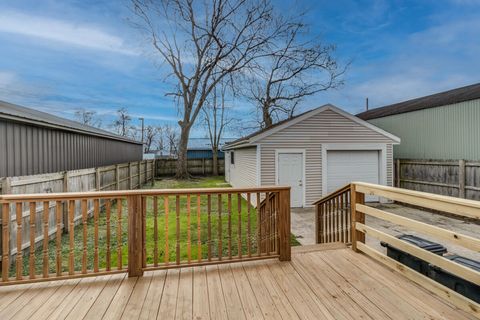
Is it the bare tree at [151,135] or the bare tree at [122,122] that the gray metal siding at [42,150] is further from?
the bare tree at [151,135]

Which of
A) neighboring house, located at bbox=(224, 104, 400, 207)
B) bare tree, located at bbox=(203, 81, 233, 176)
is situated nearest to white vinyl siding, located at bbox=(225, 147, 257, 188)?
neighboring house, located at bbox=(224, 104, 400, 207)

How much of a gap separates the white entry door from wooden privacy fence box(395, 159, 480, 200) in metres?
4.82

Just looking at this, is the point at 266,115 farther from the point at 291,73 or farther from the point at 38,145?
the point at 38,145

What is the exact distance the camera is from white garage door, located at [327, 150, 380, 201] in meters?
8.70

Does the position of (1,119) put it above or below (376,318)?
above

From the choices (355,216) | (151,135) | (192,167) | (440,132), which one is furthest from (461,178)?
(151,135)

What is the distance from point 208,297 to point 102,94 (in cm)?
2505

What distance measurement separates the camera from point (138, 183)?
12.9 metres

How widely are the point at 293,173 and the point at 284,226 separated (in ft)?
18.1

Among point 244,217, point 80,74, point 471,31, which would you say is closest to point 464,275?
point 244,217

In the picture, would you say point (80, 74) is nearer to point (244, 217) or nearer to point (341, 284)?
point (244, 217)

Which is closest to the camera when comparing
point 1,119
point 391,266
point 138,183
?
point 391,266

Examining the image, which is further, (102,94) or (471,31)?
(102,94)

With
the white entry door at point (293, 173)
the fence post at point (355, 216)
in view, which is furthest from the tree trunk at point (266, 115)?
the fence post at point (355, 216)
